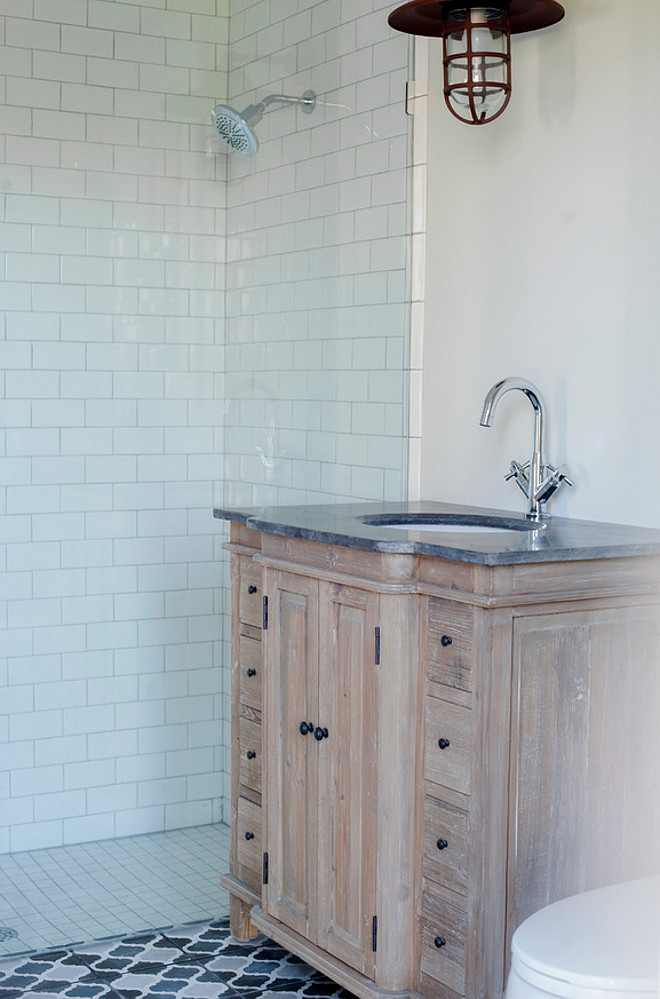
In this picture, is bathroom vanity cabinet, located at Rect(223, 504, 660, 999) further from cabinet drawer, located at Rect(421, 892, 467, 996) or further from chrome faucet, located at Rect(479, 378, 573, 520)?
chrome faucet, located at Rect(479, 378, 573, 520)

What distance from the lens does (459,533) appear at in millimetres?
2385

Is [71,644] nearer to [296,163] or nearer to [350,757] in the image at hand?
[350,757]

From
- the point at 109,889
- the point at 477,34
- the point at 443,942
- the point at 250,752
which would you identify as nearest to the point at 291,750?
the point at 250,752

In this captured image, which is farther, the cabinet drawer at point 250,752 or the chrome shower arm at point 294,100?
the chrome shower arm at point 294,100

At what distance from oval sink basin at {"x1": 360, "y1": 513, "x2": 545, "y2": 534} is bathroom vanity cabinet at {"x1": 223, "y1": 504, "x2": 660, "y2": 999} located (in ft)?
0.91

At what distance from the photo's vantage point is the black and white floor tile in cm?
270

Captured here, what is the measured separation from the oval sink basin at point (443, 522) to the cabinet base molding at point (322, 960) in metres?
0.94

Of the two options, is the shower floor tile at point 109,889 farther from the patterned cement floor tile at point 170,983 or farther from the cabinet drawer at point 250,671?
the cabinet drawer at point 250,671

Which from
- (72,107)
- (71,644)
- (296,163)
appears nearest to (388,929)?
(71,644)

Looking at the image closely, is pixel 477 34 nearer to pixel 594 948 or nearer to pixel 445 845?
pixel 445 845

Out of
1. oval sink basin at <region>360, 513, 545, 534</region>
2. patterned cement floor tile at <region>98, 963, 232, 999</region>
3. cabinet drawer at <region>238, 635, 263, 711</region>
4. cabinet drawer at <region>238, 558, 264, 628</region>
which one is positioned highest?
oval sink basin at <region>360, 513, 545, 534</region>

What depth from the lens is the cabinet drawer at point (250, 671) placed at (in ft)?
9.45

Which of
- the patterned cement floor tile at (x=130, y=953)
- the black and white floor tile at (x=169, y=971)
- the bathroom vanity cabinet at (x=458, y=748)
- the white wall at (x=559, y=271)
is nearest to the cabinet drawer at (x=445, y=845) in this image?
the bathroom vanity cabinet at (x=458, y=748)

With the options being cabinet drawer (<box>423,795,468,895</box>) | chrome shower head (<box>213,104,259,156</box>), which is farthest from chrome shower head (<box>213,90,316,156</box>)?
cabinet drawer (<box>423,795,468,895</box>)
